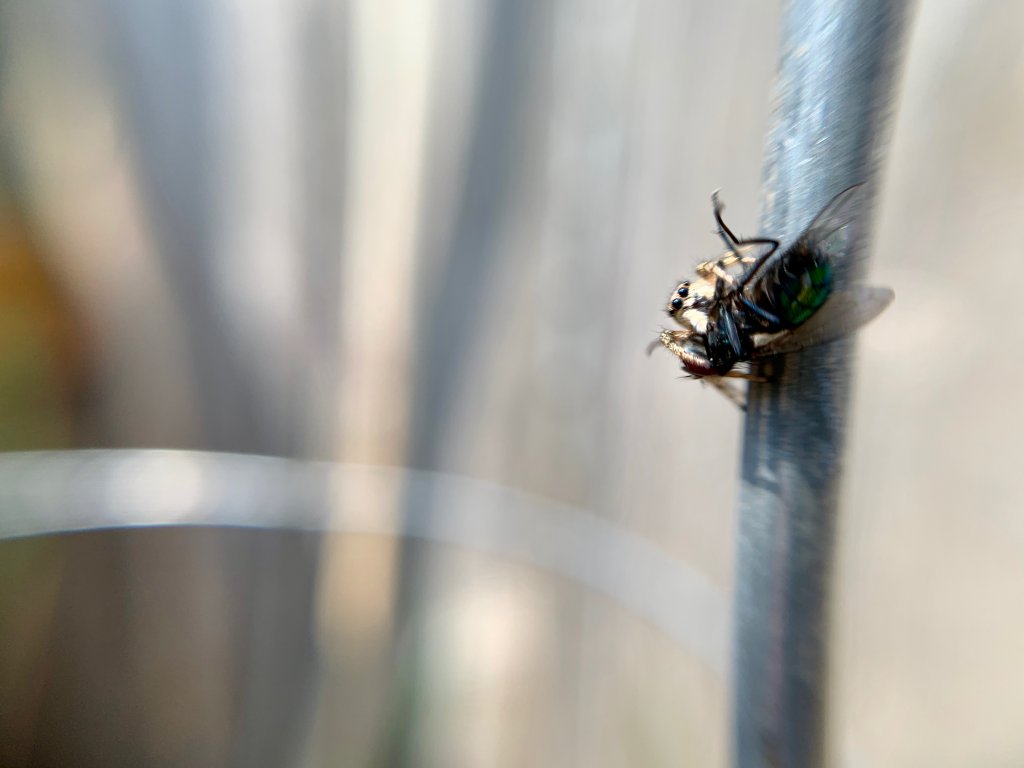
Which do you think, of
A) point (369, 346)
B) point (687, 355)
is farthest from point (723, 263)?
point (369, 346)

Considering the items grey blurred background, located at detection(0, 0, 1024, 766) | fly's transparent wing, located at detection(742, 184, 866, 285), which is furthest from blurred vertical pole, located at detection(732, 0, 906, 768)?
grey blurred background, located at detection(0, 0, 1024, 766)

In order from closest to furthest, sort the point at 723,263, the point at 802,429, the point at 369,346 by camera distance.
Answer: the point at 802,429 → the point at 723,263 → the point at 369,346

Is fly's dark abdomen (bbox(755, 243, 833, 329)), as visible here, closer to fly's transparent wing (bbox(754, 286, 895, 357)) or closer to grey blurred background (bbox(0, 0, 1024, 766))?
fly's transparent wing (bbox(754, 286, 895, 357))

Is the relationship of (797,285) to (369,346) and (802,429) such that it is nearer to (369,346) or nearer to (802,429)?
(802,429)

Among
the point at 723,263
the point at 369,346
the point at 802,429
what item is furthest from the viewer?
the point at 369,346

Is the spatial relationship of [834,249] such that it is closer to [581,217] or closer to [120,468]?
[581,217]

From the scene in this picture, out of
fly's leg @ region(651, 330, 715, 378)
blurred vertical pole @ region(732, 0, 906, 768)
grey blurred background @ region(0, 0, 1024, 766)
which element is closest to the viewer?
blurred vertical pole @ region(732, 0, 906, 768)

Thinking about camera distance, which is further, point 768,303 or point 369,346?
point 369,346
